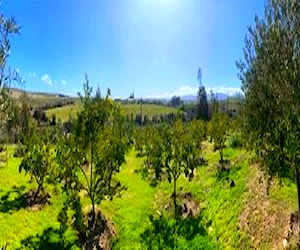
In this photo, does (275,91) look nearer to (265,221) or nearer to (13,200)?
(265,221)

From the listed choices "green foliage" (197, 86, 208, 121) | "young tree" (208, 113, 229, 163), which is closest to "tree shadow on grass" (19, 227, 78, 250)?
"young tree" (208, 113, 229, 163)

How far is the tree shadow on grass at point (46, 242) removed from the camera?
37.7 metres

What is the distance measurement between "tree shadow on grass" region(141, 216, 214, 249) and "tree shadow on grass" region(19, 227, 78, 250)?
7.25m

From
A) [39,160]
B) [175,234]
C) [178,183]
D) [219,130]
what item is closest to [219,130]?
[219,130]

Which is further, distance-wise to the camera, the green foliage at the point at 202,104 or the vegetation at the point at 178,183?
the green foliage at the point at 202,104

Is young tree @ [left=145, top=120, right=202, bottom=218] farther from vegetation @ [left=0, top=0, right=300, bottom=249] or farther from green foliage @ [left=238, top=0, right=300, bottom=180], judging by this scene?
green foliage @ [left=238, top=0, right=300, bottom=180]

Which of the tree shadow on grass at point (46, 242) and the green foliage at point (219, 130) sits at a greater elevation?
the green foliage at point (219, 130)

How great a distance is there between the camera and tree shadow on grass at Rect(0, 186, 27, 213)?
46.1 meters

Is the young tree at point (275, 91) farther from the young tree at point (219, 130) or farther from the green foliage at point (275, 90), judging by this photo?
the young tree at point (219, 130)

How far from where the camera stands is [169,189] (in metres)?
54.1

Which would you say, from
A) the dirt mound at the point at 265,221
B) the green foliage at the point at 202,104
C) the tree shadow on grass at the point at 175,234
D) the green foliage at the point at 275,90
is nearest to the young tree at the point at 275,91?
the green foliage at the point at 275,90

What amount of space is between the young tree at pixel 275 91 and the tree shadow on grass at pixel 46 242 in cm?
2079

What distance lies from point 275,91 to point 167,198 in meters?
28.6

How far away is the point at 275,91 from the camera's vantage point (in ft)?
78.3
